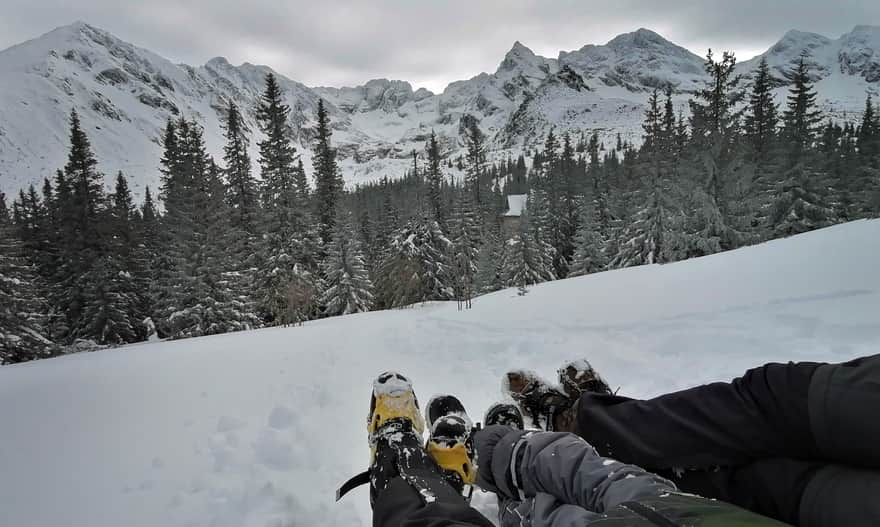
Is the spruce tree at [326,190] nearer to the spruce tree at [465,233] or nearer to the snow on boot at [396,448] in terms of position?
the spruce tree at [465,233]

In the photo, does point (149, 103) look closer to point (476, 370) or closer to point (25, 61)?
point (25, 61)

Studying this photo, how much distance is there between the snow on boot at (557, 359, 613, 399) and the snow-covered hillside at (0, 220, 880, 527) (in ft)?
2.40

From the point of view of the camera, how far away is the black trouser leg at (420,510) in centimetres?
128

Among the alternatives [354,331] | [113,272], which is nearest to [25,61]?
[113,272]

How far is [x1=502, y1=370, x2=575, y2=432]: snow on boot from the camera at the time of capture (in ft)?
8.14

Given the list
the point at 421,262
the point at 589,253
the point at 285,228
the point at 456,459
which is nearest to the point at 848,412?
the point at 456,459

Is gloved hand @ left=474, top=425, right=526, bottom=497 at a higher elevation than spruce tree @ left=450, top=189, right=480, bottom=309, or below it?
below

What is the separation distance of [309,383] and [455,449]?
1986 millimetres

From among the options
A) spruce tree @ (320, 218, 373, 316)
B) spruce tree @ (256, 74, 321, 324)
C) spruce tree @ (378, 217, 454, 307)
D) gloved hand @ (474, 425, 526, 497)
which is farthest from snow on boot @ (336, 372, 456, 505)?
spruce tree @ (378, 217, 454, 307)

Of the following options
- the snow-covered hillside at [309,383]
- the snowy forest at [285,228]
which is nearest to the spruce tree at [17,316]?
the snowy forest at [285,228]

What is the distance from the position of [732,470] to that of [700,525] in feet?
2.09

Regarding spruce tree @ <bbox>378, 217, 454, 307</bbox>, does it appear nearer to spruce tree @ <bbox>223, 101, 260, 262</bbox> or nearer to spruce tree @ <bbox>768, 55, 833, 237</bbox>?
spruce tree @ <bbox>223, 101, 260, 262</bbox>

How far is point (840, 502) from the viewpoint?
1.04m

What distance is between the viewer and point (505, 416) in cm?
240
